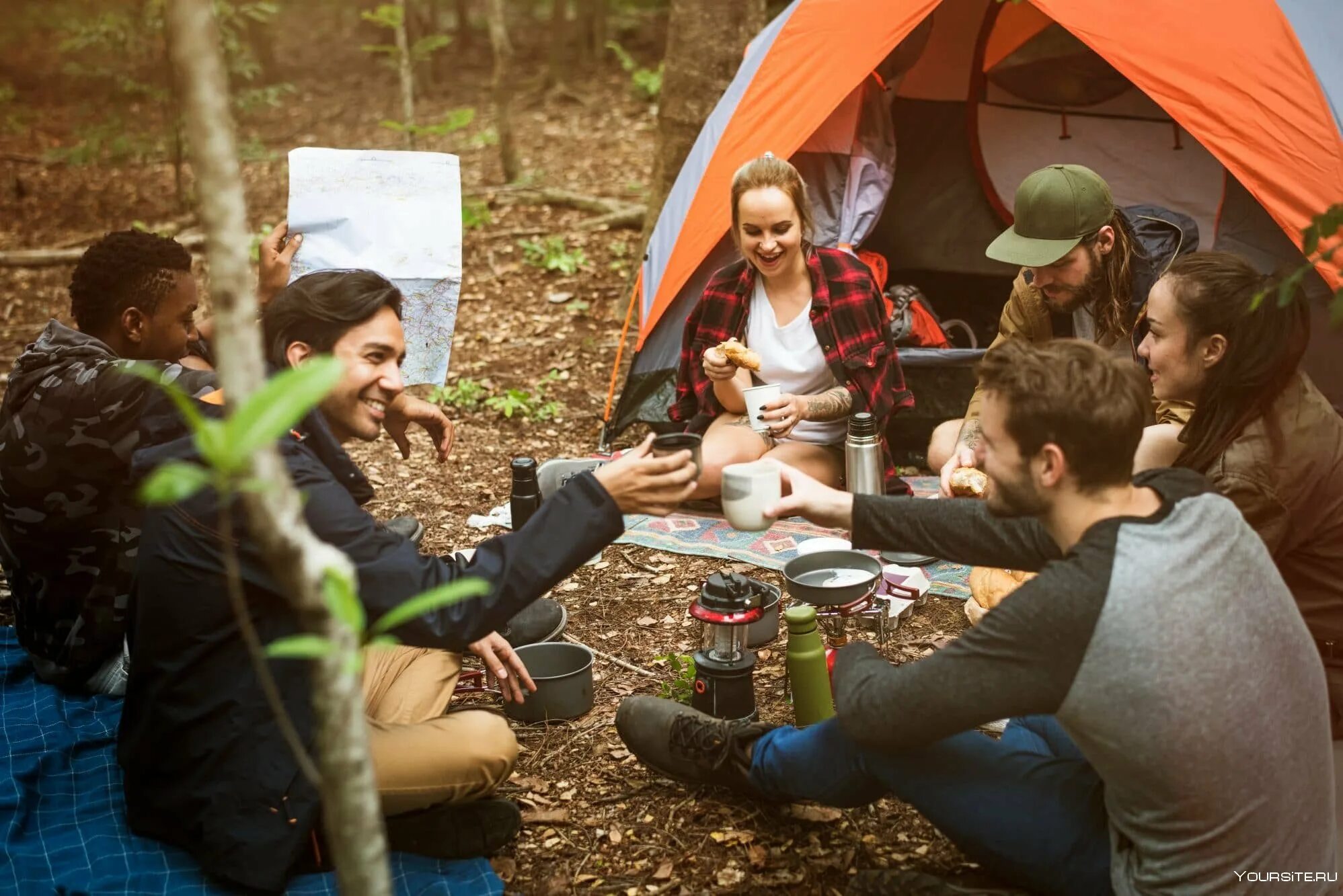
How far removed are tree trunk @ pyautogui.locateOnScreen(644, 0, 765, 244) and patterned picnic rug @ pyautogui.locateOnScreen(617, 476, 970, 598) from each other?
2220 mm

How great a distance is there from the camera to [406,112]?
7859mm

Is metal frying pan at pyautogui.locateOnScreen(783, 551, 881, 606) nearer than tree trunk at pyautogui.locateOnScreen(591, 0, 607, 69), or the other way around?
metal frying pan at pyautogui.locateOnScreen(783, 551, 881, 606)

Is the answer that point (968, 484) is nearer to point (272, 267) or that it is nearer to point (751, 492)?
point (751, 492)

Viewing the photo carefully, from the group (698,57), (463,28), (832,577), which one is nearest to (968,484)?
(832,577)

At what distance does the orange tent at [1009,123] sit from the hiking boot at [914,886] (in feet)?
8.48

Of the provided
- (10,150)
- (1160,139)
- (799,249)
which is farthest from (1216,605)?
(10,150)

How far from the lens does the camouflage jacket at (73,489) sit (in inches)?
115

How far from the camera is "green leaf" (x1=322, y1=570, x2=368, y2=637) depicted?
124 cm

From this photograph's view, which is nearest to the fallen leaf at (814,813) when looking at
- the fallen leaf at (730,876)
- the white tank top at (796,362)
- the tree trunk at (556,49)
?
the fallen leaf at (730,876)

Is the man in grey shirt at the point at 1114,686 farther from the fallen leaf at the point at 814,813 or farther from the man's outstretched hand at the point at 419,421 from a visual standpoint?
the man's outstretched hand at the point at 419,421

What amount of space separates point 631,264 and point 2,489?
175 inches

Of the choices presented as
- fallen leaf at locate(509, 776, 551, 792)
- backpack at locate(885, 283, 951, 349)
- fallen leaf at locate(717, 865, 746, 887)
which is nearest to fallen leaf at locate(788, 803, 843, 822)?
fallen leaf at locate(717, 865, 746, 887)

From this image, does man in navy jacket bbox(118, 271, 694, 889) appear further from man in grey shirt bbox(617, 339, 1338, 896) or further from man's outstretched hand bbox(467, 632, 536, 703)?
man in grey shirt bbox(617, 339, 1338, 896)

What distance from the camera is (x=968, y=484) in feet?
11.2
